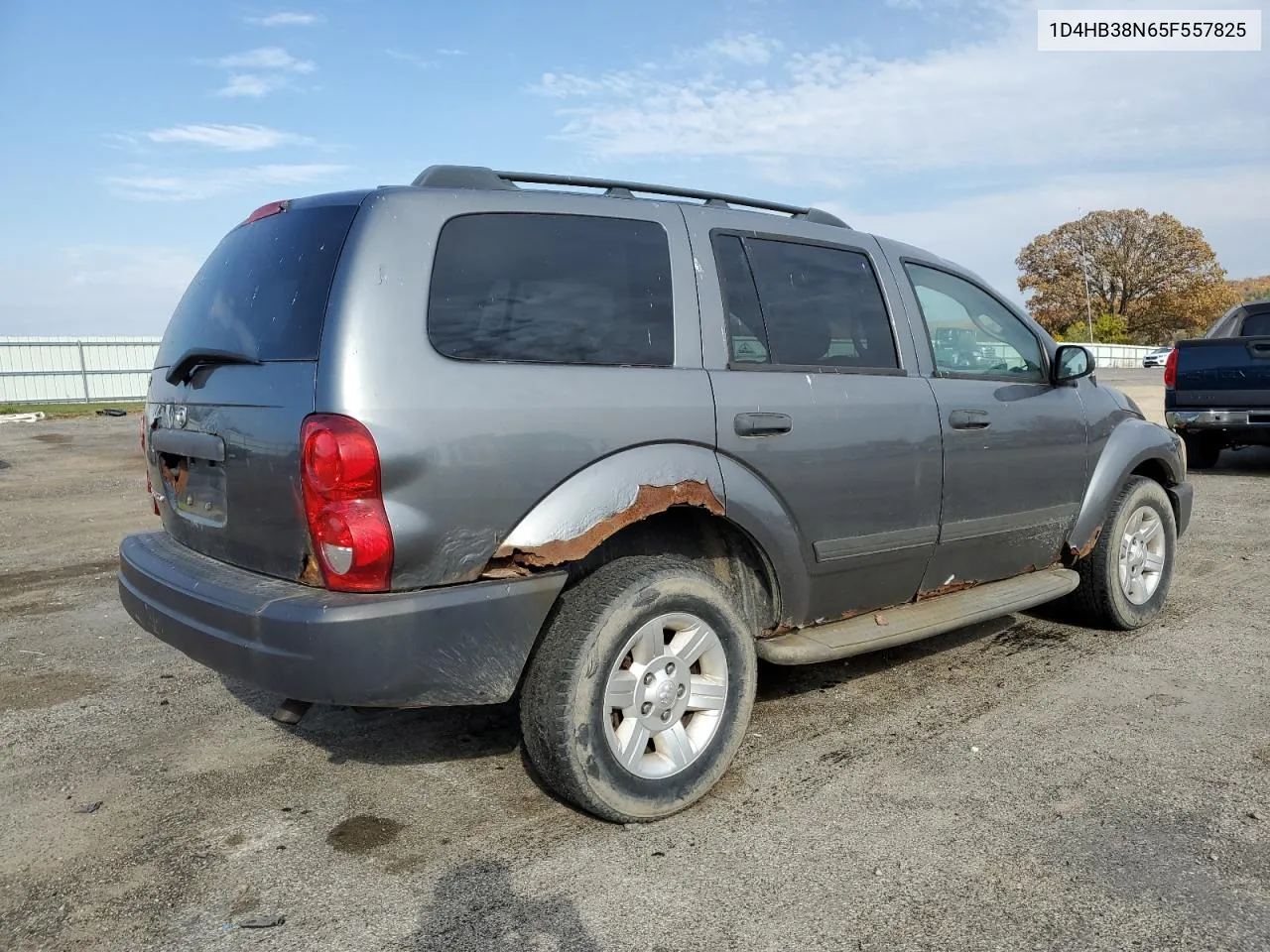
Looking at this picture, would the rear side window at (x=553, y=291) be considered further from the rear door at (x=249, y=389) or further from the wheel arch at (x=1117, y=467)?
the wheel arch at (x=1117, y=467)

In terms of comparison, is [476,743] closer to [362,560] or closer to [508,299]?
[362,560]

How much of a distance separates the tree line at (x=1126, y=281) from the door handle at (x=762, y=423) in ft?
225

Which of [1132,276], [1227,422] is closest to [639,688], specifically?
[1227,422]

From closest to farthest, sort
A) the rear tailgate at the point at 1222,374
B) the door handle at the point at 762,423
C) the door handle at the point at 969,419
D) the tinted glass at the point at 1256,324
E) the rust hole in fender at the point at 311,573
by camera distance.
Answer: the rust hole in fender at the point at 311,573, the door handle at the point at 762,423, the door handle at the point at 969,419, the rear tailgate at the point at 1222,374, the tinted glass at the point at 1256,324

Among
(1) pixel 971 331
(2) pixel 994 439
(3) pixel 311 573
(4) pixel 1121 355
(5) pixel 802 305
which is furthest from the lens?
(4) pixel 1121 355

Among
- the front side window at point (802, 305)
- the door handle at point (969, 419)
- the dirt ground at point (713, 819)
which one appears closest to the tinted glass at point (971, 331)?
the door handle at point (969, 419)

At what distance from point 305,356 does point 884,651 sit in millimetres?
3065

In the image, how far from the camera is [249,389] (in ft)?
9.28

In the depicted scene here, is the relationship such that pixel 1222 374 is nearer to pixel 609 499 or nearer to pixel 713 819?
pixel 713 819

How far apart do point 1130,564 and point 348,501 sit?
3994mm

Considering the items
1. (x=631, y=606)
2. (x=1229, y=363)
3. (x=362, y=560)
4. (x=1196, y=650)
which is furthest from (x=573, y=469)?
(x=1229, y=363)

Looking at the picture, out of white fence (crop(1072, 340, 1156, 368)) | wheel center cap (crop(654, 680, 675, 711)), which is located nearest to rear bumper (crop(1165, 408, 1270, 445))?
wheel center cap (crop(654, 680, 675, 711))

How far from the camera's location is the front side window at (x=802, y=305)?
11.1 feet

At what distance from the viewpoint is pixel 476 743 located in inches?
141
